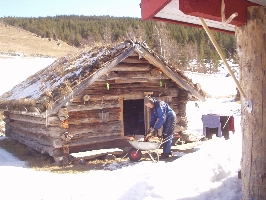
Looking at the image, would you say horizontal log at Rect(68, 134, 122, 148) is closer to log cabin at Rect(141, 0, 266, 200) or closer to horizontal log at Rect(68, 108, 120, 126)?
horizontal log at Rect(68, 108, 120, 126)

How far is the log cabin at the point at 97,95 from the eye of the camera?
9273 mm

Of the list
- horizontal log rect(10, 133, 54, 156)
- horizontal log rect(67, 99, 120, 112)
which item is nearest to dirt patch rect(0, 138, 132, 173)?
horizontal log rect(10, 133, 54, 156)

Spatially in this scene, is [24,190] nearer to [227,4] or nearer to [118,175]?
[118,175]

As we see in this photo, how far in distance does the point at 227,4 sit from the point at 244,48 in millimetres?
619

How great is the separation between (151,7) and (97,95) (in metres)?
6.36

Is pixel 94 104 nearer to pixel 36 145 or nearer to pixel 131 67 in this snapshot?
pixel 131 67

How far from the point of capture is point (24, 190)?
6465mm

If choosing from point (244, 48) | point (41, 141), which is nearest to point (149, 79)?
point (41, 141)

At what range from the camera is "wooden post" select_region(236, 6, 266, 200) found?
3904 millimetres

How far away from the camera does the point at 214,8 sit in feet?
12.0

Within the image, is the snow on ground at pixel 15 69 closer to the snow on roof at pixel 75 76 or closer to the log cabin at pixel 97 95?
the snow on roof at pixel 75 76

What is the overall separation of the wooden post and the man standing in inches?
196

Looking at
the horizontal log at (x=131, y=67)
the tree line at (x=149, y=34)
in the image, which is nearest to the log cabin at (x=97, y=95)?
the horizontal log at (x=131, y=67)

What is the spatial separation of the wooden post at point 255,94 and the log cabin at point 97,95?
19.1 ft
